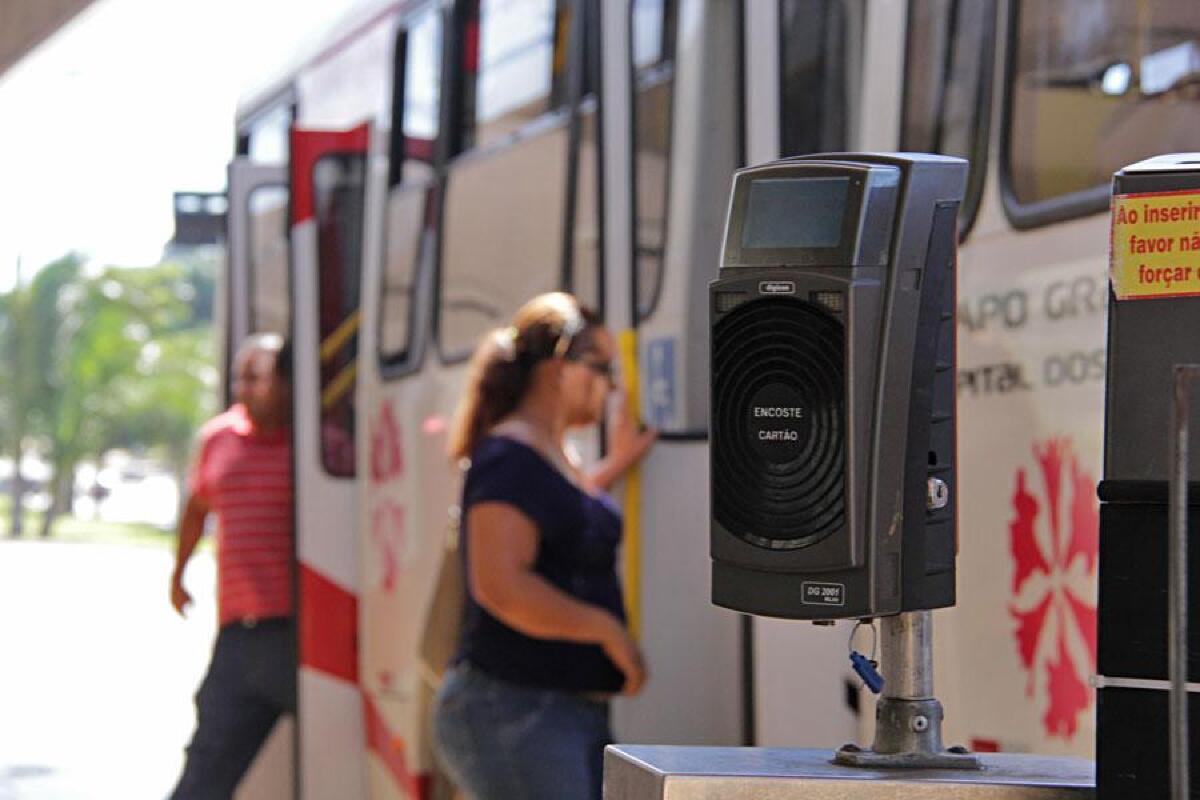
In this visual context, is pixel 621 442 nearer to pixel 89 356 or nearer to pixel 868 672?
pixel 868 672

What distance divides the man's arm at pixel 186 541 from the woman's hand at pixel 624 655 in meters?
3.79

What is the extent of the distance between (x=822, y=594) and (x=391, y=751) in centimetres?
478

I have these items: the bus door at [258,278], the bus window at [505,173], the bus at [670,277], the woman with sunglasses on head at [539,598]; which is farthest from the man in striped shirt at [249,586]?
the woman with sunglasses on head at [539,598]

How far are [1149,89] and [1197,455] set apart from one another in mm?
1377

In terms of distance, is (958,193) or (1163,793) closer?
(1163,793)

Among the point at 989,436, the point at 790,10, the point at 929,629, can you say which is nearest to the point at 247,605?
the point at 790,10

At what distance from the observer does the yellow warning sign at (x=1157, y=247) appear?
6.89ft

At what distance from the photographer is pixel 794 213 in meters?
2.38

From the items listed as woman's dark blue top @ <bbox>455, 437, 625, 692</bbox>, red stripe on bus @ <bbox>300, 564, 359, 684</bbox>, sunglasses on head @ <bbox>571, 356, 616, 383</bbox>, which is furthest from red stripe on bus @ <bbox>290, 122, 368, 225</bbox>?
woman's dark blue top @ <bbox>455, 437, 625, 692</bbox>

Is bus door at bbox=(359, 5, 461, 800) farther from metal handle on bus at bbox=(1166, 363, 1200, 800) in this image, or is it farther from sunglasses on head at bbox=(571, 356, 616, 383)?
metal handle on bus at bbox=(1166, 363, 1200, 800)

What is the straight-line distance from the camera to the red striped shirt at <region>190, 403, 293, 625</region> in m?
7.42

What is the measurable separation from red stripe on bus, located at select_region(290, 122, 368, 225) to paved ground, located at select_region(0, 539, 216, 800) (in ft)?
16.5

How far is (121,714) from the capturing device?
52.1 feet

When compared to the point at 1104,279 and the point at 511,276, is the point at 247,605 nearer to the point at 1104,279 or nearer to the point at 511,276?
the point at 511,276
